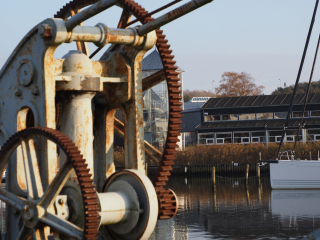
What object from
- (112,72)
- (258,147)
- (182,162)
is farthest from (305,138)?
(112,72)

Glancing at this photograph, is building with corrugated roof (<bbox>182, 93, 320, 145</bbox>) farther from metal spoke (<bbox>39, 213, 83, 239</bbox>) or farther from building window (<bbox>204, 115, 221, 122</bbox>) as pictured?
metal spoke (<bbox>39, 213, 83, 239</bbox>)

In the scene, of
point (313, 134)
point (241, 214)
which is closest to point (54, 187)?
point (241, 214)

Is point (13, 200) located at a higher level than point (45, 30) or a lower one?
lower

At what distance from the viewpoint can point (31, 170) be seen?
7281 millimetres

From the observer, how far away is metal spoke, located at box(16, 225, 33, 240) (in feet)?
23.9

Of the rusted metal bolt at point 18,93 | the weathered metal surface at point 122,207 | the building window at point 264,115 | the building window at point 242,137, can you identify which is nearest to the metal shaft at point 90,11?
the rusted metal bolt at point 18,93

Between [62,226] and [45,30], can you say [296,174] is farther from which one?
[45,30]

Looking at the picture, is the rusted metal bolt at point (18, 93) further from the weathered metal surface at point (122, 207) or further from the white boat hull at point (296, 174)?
the white boat hull at point (296, 174)

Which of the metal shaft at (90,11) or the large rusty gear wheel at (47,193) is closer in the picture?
the large rusty gear wheel at (47,193)

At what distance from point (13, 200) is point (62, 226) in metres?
1.10

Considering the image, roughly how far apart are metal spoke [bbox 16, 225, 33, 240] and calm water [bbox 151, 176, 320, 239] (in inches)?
693

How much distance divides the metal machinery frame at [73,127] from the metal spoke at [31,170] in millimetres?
13

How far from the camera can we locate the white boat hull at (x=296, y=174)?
1693 inches

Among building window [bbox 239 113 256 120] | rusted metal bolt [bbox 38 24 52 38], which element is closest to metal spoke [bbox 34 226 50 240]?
rusted metal bolt [bbox 38 24 52 38]
